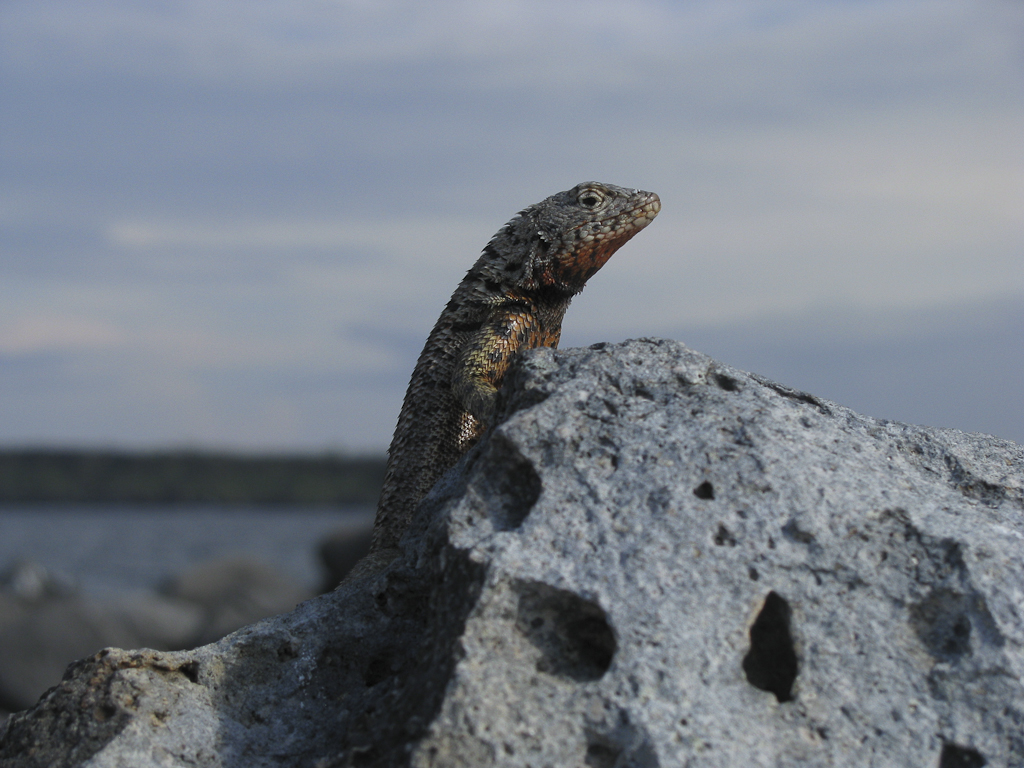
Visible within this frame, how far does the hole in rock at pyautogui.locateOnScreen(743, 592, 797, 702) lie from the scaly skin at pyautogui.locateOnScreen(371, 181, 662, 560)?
2856mm

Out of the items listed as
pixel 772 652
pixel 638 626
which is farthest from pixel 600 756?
pixel 772 652

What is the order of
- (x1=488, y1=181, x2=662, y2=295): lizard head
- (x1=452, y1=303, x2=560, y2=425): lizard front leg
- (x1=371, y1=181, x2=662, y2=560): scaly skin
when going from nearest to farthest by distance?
(x1=452, y1=303, x2=560, y2=425): lizard front leg < (x1=371, y1=181, x2=662, y2=560): scaly skin < (x1=488, y1=181, x2=662, y2=295): lizard head

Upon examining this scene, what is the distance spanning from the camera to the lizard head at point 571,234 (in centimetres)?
631

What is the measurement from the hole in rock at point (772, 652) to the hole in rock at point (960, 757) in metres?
0.50

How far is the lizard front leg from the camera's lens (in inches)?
219

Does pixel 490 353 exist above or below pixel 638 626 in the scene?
above

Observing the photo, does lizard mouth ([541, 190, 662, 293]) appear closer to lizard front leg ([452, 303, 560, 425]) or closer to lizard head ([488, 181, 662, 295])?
lizard head ([488, 181, 662, 295])

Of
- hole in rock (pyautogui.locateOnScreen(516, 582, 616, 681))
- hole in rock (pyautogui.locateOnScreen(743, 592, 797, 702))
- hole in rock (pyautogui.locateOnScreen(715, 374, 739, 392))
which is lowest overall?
hole in rock (pyautogui.locateOnScreen(516, 582, 616, 681))

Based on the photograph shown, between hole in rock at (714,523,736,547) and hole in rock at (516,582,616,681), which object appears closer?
hole in rock at (516,582,616,681)

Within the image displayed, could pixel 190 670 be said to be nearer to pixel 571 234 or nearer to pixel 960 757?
pixel 960 757

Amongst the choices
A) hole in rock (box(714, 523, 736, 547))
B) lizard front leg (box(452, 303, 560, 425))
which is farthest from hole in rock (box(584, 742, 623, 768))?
lizard front leg (box(452, 303, 560, 425))

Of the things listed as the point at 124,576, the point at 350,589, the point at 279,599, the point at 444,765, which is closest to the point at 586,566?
the point at 444,765

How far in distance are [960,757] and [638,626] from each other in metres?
1.10

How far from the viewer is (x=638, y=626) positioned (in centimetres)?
322
